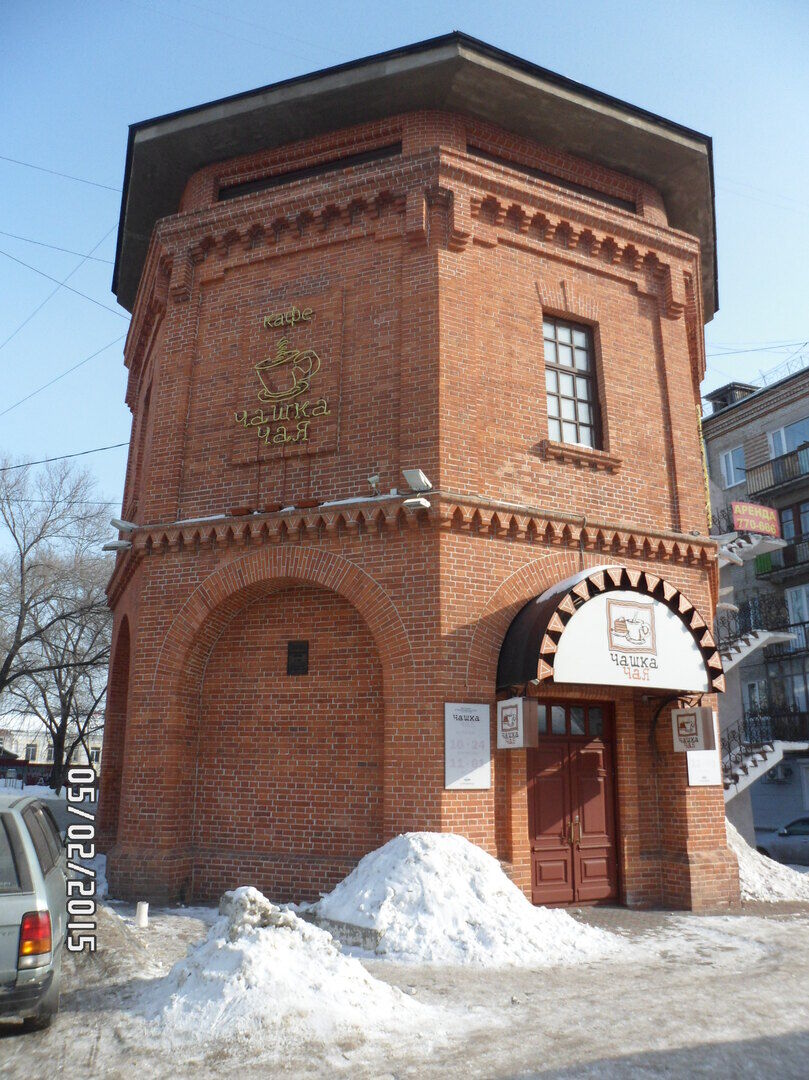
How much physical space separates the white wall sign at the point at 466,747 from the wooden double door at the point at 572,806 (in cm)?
110

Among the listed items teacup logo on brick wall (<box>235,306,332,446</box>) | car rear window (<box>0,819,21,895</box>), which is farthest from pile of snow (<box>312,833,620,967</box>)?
teacup logo on brick wall (<box>235,306,332,446</box>)

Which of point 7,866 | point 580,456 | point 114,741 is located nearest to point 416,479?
point 580,456

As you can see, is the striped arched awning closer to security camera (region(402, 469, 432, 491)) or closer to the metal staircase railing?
security camera (region(402, 469, 432, 491))

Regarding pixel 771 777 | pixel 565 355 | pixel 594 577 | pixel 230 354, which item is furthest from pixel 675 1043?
Result: pixel 771 777

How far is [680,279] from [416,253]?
15.8ft

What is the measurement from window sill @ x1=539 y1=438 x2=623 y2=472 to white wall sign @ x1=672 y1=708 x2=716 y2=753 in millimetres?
3717

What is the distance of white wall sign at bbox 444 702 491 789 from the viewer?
9.73 m

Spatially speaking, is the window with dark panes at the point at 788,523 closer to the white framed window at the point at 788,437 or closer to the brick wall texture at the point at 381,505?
the white framed window at the point at 788,437

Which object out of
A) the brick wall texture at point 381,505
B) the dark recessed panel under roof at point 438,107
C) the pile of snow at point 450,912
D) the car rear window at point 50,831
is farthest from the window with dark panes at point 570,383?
the car rear window at point 50,831

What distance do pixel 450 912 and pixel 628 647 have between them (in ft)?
13.0

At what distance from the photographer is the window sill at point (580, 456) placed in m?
11.7

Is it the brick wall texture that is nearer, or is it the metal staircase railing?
the brick wall texture

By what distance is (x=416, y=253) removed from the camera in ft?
38.7

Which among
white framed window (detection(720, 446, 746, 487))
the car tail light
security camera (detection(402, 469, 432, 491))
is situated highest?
white framed window (detection(720, 446, 746, 487))
